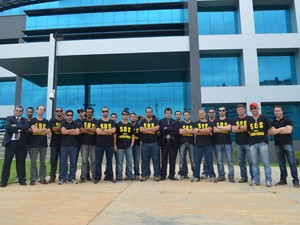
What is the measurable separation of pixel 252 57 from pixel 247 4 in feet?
16.0

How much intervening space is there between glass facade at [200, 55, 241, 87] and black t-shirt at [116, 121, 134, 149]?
18642 millimetres

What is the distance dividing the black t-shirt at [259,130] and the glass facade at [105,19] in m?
28.5

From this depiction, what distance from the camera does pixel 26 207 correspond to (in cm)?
471

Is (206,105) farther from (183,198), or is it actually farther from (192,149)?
(183,198)

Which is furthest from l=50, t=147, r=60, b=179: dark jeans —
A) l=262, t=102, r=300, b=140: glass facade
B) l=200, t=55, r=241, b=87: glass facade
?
l=262, t=102, r=300, b=140: glass facade

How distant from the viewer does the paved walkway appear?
12.7 feet

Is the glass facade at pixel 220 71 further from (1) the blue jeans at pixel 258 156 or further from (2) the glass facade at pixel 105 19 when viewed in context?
(1) the blue jeans at pixel 258 156

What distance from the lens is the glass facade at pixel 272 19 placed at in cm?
2719

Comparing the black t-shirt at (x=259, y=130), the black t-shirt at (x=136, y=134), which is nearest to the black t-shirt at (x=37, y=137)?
the black t-shirt at (x=136, y=134)

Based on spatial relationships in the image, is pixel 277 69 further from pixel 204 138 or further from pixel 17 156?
pixel 17 156

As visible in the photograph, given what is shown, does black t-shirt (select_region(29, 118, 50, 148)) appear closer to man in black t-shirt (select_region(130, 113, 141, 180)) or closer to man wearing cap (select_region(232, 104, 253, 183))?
man in black t-shirt (select_region(130, 113, 141, 180))

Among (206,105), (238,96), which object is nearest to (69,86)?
(206,105)

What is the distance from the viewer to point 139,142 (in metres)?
Answer: 9.09

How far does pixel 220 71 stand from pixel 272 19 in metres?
7.11
